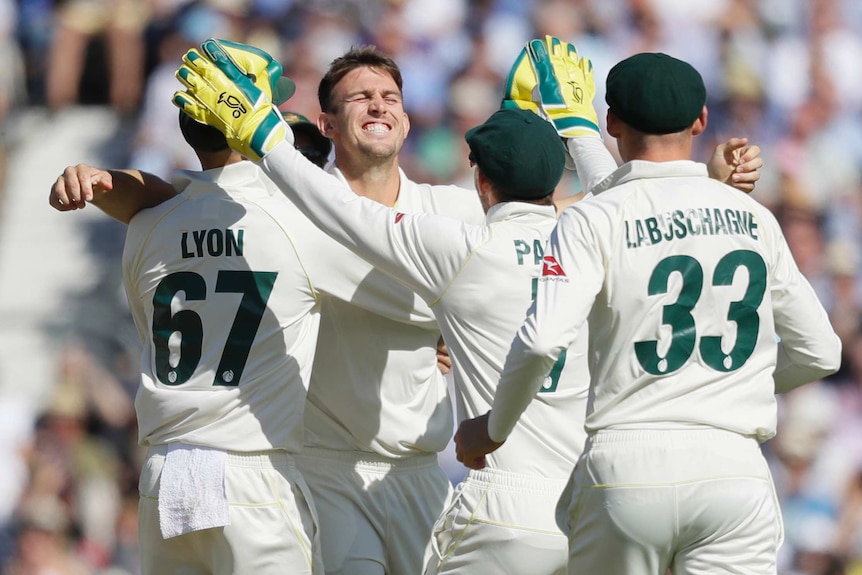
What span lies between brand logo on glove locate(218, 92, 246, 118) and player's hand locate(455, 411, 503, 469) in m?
1.36

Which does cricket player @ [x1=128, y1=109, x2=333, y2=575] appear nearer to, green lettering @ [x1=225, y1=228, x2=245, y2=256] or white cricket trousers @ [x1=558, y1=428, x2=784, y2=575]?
green lettering @ [x1=225, y1=228, x2=245, y2=256]

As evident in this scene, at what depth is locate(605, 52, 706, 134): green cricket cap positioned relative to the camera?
12.4ft

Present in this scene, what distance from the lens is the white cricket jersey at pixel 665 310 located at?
3.59 m

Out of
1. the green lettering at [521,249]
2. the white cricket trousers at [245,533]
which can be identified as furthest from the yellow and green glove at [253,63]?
the white cricket trousers at [245,533]

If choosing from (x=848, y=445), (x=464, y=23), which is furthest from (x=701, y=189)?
(x=464, y=23)

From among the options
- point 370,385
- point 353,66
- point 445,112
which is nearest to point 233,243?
point 370,385

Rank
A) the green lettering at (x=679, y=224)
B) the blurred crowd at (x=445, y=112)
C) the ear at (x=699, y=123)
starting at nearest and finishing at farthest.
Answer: the green lettering at (x=679, y=224) → the ear at (x=699, y=123) → the blurred crowd at (x=445, y=112)

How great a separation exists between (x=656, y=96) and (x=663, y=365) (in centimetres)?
82

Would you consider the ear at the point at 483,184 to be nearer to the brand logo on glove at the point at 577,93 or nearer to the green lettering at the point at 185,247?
the brand logo on glove at the point at 577,93

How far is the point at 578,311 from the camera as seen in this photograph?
3.52 meters

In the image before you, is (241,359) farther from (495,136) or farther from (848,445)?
(848,445)

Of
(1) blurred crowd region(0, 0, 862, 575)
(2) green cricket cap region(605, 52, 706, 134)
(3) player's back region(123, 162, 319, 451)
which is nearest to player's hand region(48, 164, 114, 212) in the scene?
(3) player's back region(123, 162, 319, 451)

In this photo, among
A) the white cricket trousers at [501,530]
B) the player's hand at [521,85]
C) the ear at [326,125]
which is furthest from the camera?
the ear at [326,125]

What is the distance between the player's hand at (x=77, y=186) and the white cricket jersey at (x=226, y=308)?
26 cm
